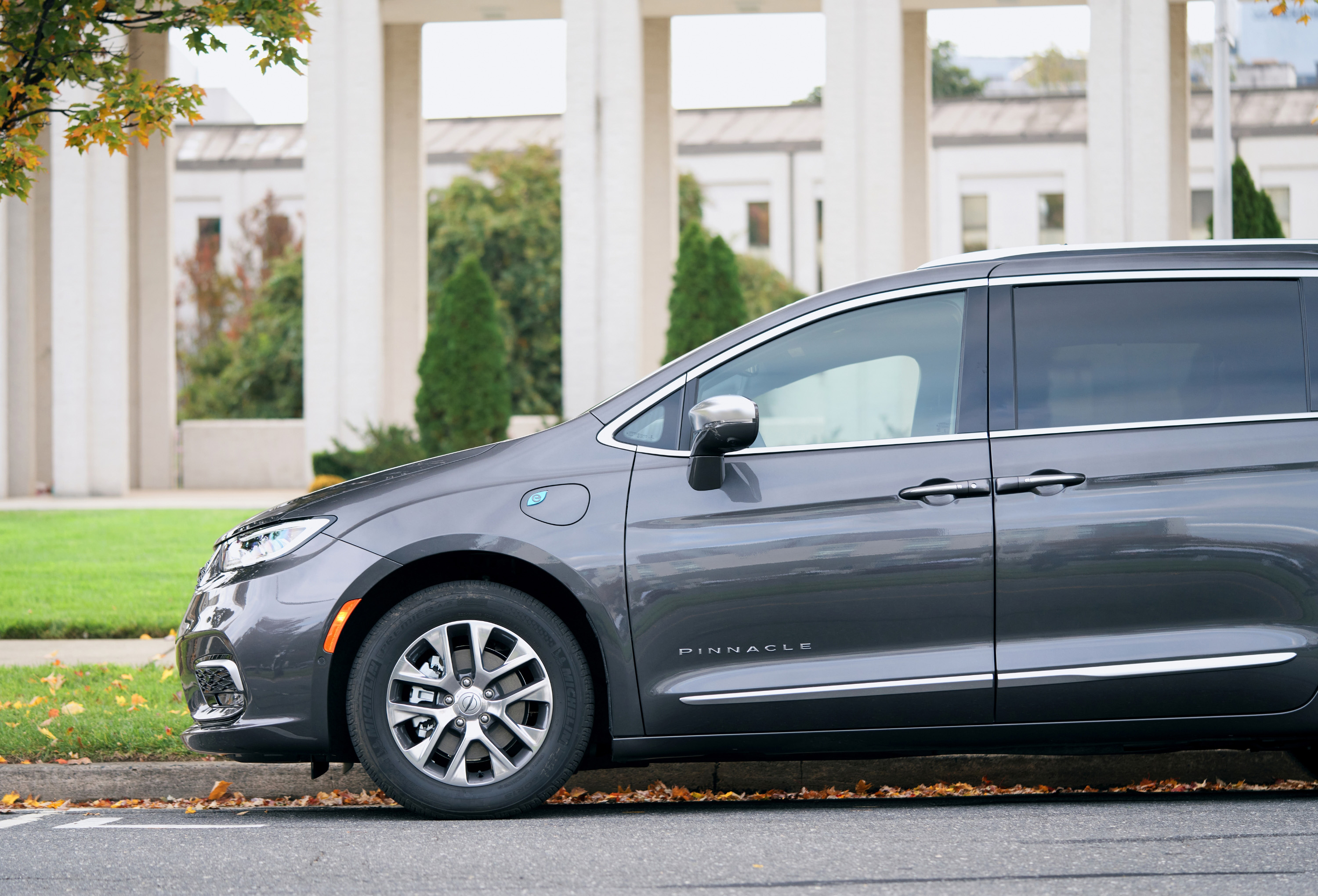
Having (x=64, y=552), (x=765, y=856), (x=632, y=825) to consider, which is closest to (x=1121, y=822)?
(x=765, y=856)

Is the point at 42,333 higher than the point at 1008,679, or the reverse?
the point at 42,333

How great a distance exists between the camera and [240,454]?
27188 mm

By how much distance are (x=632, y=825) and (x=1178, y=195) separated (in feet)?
61.5

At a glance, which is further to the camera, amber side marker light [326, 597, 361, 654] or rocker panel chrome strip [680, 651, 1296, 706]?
amber side marker light [326, 597, 361, 654]

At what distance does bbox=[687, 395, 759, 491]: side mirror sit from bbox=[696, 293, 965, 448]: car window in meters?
0.19

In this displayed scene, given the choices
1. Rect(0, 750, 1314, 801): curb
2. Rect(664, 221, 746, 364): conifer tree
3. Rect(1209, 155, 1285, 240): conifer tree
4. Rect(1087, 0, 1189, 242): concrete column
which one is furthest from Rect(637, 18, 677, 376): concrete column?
Rect(0, 750, 1314, 801): curb

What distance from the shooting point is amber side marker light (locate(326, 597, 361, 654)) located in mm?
4773

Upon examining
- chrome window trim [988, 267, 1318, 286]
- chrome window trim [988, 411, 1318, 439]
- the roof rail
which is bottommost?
chrome window trim [988, 411, 1318, 439]

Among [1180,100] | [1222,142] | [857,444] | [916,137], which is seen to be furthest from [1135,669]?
[1180,100]

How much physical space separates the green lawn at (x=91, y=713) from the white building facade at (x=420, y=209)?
11381 millimetres

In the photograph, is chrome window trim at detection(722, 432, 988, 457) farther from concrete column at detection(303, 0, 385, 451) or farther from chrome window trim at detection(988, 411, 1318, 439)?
concrete column at detection(303, 0, 385, 451)

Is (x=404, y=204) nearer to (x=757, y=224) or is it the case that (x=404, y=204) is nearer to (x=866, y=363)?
(x=866, y=363)

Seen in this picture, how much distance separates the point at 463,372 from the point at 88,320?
7454 millimetres

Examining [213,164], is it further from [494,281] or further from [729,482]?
[729,482]
